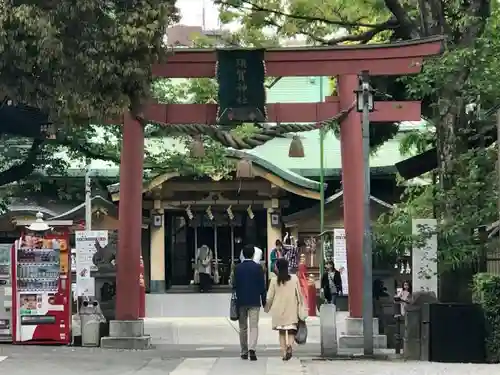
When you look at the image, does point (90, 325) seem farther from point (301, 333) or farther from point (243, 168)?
point (243, 168)

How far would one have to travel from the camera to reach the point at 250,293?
481 inches

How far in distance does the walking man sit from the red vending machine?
3.68 metres

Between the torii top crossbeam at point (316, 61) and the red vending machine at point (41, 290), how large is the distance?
12.2ft

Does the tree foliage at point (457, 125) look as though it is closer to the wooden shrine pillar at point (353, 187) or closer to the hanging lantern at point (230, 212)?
the wooden shrine pillar at point (353, 187)

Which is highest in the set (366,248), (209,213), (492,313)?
(209,213)

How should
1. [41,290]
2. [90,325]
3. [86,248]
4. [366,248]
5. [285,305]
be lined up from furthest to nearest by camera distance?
[86,248], [90,325], [41,290], [366,248], [285,305]

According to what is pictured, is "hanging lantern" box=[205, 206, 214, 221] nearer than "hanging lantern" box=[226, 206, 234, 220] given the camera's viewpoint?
No

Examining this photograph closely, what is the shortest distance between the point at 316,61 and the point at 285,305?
202 inches

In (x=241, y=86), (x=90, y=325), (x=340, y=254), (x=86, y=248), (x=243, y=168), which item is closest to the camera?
(x=90, y=325)

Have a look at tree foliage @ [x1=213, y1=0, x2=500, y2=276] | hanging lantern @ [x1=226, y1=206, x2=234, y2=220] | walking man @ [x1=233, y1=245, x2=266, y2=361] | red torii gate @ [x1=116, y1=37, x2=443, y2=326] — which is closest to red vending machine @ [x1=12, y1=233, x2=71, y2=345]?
red torii gate @ [x1=116, y1=37, x2=443, y2=326]

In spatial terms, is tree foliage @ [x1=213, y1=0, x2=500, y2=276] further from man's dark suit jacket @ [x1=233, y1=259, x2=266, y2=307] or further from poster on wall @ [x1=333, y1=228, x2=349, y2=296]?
poster on wall @ [x1=333, y1=228, x2=349, y2=296]

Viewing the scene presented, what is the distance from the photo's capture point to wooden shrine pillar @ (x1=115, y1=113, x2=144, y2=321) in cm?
1492

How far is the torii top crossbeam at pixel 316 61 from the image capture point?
14953 mm

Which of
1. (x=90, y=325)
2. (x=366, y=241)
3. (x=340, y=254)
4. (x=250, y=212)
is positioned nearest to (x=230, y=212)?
(x=250, y=212)
